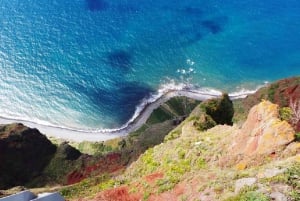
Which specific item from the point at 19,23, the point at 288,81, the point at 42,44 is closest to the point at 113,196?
the point at 288,81

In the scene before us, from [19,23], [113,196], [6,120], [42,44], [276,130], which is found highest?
[19,23]

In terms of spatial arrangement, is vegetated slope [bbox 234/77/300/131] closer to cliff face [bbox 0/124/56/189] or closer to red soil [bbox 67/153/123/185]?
red soil [bbox 67/153/123/185]

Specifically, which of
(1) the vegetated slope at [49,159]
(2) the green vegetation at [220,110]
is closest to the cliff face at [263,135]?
(2) the green vegetation at [220,110]

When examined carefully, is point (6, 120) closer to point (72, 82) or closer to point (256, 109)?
point (72, 82)

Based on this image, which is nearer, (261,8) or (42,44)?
(42,44)

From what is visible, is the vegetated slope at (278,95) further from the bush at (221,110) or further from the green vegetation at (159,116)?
the green vegetation at (159,116)

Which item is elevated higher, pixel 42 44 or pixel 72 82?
pixel 42 44

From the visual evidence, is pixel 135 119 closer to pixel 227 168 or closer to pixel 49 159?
pixel 49 159
